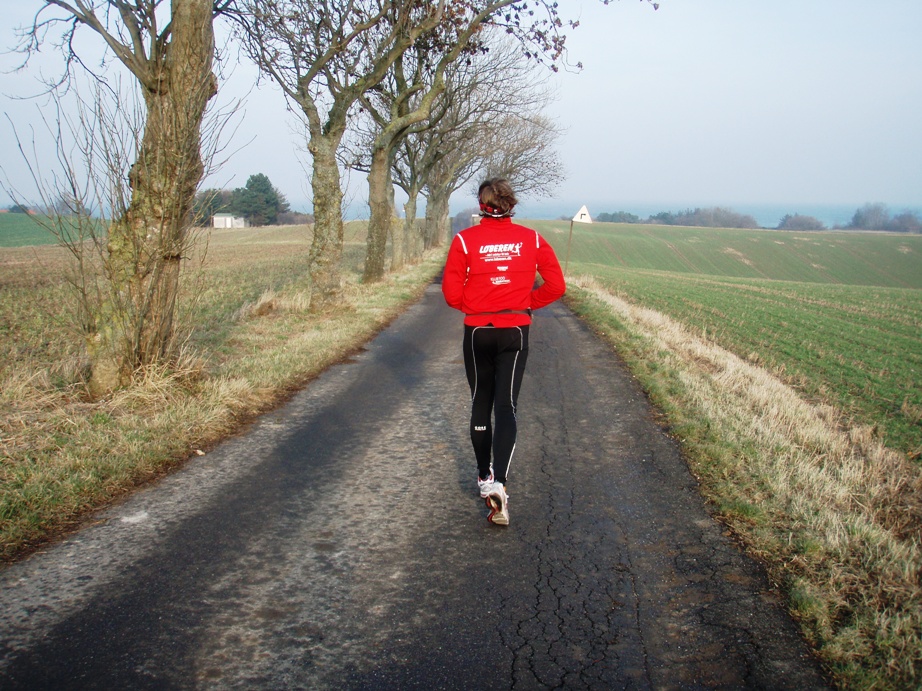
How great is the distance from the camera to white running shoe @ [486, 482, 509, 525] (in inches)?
161

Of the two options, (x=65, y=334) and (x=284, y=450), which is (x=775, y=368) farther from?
(x=65, y=334)

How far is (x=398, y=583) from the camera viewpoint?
134 inches

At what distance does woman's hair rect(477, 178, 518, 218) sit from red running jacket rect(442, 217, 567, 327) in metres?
0.06

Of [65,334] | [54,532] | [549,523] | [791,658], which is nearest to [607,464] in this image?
[549,523]

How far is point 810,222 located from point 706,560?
162 m

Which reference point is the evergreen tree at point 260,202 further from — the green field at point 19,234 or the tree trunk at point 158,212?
the tree trunk at point 158,212

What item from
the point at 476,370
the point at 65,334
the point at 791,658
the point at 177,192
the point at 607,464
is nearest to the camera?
the point at 791,658

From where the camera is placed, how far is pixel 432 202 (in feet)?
124

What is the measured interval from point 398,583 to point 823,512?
2716 mm

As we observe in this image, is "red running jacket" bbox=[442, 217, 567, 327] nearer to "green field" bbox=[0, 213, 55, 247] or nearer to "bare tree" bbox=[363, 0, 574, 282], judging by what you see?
"bare tree" bbox=[363, 0, 574, 282]

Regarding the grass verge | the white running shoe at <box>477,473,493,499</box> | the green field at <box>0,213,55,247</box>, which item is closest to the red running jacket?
the white running shoe at <box>477,473,493,499</box>

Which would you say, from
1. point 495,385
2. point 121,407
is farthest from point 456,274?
point 121,407

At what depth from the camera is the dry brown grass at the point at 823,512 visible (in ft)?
9.47

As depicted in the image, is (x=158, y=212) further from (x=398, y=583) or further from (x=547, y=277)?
(x=398, y=583)
